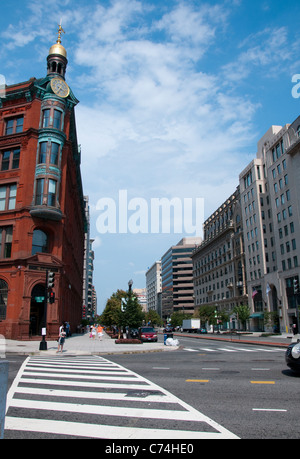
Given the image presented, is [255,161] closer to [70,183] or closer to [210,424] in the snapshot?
[70,183]

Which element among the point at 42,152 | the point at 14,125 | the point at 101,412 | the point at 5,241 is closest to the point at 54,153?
the point at 42,152

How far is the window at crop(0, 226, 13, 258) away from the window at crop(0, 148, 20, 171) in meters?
6.88

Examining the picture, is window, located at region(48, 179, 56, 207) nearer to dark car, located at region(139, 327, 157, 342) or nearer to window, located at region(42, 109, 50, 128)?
window, located at region(42, 109, 50, 128)

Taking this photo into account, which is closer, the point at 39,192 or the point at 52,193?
the point at 39,192

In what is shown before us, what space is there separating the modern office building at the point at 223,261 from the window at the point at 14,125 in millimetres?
57811

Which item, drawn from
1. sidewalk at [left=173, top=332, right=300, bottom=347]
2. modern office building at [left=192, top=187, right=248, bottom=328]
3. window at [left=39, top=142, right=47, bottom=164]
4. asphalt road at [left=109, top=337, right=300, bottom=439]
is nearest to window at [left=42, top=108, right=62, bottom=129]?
window at [left=39, top=142, right=47, bottom=164]

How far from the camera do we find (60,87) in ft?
123

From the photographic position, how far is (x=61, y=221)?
1435 inches

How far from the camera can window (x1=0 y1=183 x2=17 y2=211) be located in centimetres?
3544

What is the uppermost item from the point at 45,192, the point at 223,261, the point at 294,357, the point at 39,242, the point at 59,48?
the point at 59,48

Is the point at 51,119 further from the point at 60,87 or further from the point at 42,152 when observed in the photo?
the point at 60,87

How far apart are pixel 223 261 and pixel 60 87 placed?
68.6 m
